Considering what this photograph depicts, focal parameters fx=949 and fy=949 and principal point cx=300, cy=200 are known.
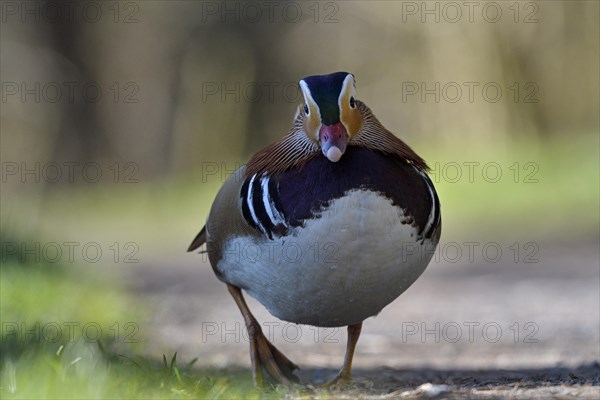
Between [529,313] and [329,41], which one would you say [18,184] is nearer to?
[329,41]

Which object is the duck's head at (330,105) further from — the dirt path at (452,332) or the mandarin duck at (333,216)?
the dirt path at (452,332)

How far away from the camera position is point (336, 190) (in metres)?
3.63

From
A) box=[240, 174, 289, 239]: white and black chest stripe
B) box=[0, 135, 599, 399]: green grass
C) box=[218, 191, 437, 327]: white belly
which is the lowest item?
box=[0, 135, 599, 399]: green grass

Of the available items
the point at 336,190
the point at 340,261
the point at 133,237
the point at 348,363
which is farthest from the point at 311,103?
the point at 133,237

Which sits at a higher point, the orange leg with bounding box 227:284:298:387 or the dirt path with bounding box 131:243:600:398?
the orange leg with bounding box 227:284:298:387

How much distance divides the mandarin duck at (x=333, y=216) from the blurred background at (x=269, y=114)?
419cm

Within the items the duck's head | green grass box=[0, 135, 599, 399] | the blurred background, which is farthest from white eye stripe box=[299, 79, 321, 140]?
the blurred background

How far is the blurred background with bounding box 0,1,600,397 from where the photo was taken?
10578 mm

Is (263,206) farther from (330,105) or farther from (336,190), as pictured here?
(330,105)

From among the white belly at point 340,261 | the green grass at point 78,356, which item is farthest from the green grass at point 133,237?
the white belly at point 340,261

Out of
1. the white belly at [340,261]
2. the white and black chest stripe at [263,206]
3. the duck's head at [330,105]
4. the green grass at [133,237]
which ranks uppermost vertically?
the duck's head at [330,105]

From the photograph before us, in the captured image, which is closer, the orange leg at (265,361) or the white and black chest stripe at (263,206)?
the white and black chest stripe at (263,206)

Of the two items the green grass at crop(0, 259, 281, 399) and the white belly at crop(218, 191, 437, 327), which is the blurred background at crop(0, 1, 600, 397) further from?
the white belly at crop(218, 191, 437, 327)

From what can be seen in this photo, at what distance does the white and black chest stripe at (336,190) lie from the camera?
3.65 m
